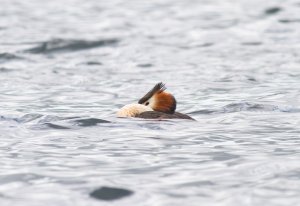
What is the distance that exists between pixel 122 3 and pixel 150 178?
23.5 meters

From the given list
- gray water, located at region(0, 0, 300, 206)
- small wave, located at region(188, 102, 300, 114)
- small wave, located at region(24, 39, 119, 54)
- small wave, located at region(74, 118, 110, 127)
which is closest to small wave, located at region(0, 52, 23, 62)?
gray water, located at region(0, 0, 300, 206)

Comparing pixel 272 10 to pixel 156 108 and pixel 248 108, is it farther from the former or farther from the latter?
pixel 156 108

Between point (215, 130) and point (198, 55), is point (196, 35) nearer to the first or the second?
point (198, 55)

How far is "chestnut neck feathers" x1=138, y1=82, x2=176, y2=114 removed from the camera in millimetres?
13727

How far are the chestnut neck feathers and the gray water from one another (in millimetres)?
400

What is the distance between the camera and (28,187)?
1002 centimetres

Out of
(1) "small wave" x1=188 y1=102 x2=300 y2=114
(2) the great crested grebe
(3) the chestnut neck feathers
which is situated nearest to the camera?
(2) the great crested grebe

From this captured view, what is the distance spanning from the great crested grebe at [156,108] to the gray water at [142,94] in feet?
0.53

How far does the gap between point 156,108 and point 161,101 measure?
12cm

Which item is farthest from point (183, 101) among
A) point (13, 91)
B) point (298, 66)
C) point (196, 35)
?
point (196, 35)

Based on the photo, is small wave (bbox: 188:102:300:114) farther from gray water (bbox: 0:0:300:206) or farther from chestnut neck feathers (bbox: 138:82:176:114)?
chestnut neck feathers (bbox: 138:82:176:114)

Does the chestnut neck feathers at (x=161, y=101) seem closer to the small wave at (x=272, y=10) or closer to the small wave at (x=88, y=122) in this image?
the small wave at (x=88, y=122)

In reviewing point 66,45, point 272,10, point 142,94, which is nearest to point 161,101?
point 142,94

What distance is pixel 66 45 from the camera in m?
25.2
